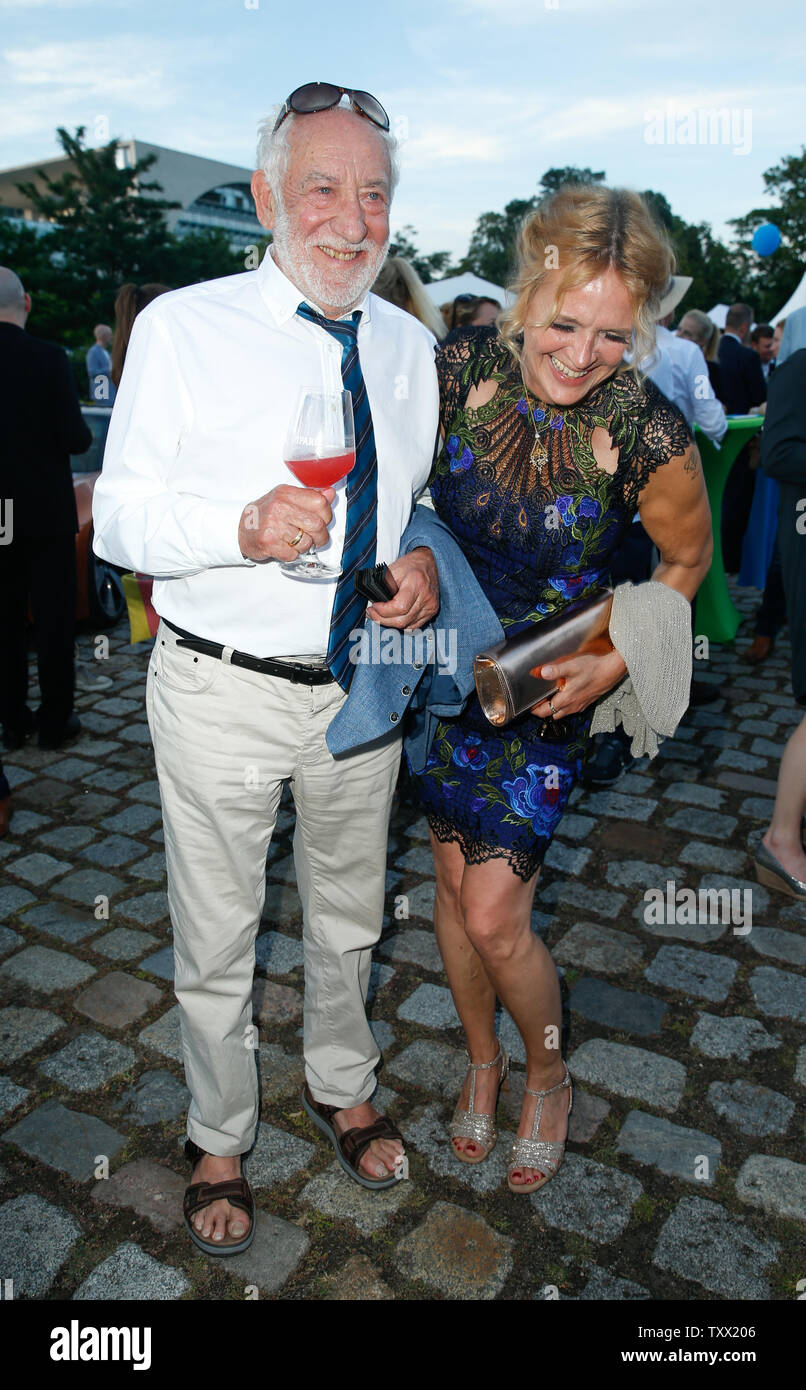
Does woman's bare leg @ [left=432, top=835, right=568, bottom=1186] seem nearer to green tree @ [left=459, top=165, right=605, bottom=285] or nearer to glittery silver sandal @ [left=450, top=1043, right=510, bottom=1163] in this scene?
glittery silver sandal @ [left=450, top=1043, right=510, bottom=1163]

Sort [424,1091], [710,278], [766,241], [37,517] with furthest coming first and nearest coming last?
[710,278], [766,241], [37,517], [424,1091]

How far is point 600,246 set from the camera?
221cm

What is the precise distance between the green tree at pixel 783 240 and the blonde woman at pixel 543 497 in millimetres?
44802

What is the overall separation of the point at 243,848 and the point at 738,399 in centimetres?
888

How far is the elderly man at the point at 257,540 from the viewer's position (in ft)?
6.68

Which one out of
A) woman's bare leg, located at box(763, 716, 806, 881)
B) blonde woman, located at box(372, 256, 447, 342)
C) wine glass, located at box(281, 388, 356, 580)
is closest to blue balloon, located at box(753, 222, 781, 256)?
blonde woman, located at box(372, 256, 447, 342)

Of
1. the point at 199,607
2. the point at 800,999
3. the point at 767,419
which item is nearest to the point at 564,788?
the point at 199,607

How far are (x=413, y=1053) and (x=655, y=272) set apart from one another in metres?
2.44

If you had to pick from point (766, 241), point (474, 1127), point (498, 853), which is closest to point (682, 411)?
point (498, 853)

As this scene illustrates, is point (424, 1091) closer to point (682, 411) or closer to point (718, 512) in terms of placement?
point (682, 411)

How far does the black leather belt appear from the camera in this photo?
2.19 metres

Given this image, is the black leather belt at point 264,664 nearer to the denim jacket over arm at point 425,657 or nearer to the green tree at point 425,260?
the denim jacket over arm at point 425,657

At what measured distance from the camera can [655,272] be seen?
225 centimetres

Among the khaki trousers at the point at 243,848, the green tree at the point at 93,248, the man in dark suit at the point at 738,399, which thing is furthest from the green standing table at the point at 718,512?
the green tree at the point at 93,248
